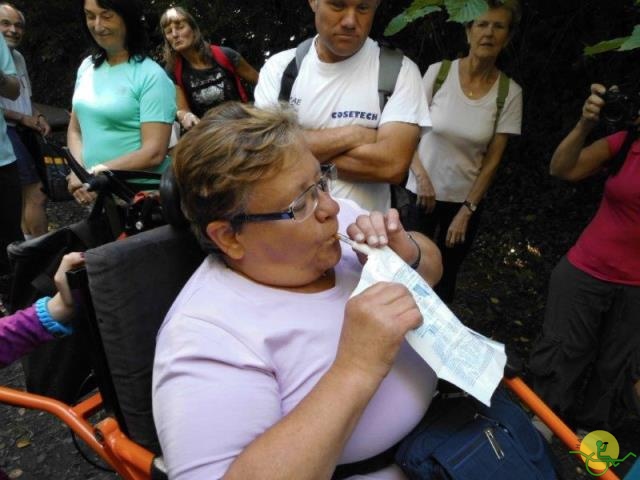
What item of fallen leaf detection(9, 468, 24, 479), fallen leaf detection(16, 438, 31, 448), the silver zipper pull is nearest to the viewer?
the silver zipper pull

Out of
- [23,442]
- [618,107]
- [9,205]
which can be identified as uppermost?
[618,107]

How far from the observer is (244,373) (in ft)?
3.93

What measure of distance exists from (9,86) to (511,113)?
9.69 ft

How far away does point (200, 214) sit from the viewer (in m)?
1.42

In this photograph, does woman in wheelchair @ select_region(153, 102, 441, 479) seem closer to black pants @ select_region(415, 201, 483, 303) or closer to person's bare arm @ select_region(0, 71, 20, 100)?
black pants @ select_region(415, 201, 483, 303)

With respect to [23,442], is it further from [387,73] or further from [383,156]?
[387,73]

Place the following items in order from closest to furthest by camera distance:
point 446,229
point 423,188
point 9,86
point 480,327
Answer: point 423,188 < point 9,86 < point 446,229 < point 480,327

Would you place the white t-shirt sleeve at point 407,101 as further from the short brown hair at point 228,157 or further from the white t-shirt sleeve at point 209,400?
the white t-shirt sleeve at point 209,400

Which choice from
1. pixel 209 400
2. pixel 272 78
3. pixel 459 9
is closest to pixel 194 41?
pixel 272 78

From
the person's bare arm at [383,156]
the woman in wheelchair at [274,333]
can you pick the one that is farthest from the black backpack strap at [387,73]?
the woman in wheelchair at [274,333]

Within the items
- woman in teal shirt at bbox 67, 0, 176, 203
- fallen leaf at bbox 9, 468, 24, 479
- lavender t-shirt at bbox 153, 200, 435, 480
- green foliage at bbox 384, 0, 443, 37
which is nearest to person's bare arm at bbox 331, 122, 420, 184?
green foliage at bbox 384, 0, 443, 37

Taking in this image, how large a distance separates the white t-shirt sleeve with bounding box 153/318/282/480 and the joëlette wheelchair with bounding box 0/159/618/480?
0.88 ft

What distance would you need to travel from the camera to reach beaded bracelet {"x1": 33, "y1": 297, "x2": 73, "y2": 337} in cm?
160

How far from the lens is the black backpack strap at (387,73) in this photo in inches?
81.9
